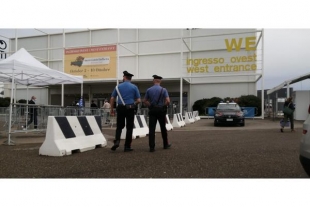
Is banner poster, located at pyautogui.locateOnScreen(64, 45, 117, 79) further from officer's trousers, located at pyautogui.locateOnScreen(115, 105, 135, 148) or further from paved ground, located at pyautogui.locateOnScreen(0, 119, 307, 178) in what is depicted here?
paved ground, located at pyautogui.locateOnScreen(0, 119, 307, 178)

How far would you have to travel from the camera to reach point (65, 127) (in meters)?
6.36

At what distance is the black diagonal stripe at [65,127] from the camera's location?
20.5 feet

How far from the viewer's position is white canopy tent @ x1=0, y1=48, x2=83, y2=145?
31.4ft

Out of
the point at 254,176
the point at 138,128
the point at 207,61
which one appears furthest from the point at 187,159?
the point at 207,61

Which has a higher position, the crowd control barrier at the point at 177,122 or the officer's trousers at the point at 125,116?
the officer's trousers at the point at 125,116

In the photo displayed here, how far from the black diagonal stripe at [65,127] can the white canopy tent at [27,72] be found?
9.20 feet

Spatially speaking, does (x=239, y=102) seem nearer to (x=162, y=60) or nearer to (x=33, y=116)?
(x=162, y=60)

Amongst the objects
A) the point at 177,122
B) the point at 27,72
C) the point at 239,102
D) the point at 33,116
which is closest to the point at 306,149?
the point at 33,116

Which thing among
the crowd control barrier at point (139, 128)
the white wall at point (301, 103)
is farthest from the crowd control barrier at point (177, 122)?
the white wall at point (301, 103)

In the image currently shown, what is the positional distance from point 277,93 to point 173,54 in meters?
11.4

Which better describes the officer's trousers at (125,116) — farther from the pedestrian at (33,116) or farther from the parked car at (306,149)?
the pedestrian at (33,116)

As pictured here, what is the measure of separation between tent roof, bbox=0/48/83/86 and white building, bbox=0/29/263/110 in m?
11.3

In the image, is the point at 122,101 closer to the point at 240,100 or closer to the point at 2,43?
the point at 240,100

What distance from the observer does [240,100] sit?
24891 millimetres
